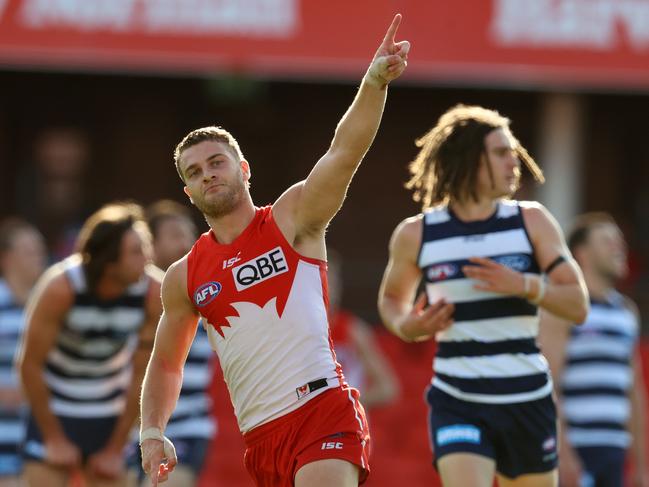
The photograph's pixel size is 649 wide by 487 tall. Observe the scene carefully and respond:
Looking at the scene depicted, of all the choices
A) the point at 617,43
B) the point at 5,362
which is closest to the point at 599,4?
the point at 617,43

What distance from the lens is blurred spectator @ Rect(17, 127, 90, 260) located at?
14.8m

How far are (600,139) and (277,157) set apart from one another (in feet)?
12.2

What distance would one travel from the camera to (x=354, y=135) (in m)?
4.89

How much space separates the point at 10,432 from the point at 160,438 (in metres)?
3.99

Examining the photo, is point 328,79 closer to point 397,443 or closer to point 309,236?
point 397,443

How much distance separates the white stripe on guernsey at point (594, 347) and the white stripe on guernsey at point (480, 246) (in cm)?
209

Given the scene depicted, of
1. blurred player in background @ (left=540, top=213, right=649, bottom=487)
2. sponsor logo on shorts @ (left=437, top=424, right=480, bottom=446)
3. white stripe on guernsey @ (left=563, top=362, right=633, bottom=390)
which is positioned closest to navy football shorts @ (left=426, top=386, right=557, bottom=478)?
sponsor logo on shorts @ (left=437, top=424, right=480, bottom=446)

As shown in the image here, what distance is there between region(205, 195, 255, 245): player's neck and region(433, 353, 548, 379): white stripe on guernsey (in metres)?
1.30

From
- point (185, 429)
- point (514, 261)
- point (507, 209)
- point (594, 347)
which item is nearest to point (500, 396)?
point (514, 261)

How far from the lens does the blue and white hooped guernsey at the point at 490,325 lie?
5.93m

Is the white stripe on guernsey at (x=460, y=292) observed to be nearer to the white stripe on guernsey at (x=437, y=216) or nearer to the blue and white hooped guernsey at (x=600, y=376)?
the white stripe on guernsey at (x=437, y=216)

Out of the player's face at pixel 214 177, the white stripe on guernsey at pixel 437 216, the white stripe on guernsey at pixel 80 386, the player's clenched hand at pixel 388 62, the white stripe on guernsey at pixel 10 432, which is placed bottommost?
the white stripe on guernsey at pixel 10 432

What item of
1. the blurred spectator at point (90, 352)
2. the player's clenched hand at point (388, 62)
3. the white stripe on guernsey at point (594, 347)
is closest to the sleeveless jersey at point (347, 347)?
the white stripe on guernsey at point (594, 347)

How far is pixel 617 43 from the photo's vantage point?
40.2 feet
